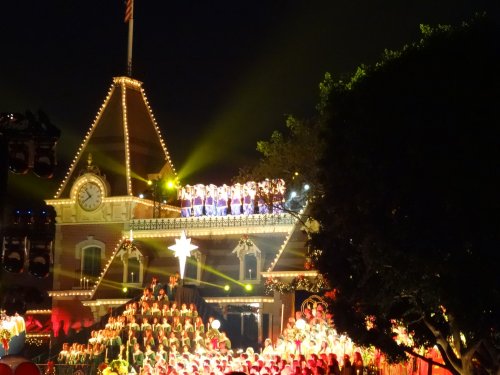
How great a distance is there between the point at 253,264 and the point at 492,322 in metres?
25.1

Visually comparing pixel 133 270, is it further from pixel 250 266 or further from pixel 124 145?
pixel 124 145

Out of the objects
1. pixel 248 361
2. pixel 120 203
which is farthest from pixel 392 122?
pixel 120 203

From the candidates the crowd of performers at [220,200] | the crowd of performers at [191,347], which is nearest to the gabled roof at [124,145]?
the crowd of performers at [220,200]

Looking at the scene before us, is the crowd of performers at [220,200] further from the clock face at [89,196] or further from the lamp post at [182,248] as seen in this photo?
the clock face at [89,196]

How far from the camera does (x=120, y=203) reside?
45.8 m

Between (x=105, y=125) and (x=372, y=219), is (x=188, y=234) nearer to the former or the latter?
(x=105, y=125)

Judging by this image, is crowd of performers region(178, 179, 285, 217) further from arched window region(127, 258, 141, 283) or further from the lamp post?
the lamp post

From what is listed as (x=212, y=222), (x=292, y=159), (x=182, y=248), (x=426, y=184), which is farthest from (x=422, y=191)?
(x=212, y=222)

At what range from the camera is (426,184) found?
690 inches

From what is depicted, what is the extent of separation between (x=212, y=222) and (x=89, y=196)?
7282mm

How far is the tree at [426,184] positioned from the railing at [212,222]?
2144 cm

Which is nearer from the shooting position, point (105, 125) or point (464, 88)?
point (464, 88)

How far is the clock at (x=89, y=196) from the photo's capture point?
152 ft

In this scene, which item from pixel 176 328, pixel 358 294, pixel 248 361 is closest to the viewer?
pixel 358 294
